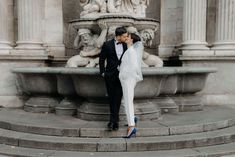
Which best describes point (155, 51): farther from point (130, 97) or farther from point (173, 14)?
point (130, 97)

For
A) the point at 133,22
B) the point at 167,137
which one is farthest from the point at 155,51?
the point at 167,137

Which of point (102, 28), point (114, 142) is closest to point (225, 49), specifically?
point (102, 28)

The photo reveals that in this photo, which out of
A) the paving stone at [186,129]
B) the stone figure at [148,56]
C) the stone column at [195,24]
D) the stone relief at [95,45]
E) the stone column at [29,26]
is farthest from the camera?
the stone column at [195,24]

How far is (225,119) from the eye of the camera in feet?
26.0

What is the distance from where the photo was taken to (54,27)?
40.2 feet

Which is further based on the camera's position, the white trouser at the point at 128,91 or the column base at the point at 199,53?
the column base at the point at 199,53

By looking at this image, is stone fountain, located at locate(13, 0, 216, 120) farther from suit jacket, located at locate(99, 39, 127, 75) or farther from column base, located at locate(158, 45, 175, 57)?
column base, located at locate(158, 45, 175, 57)

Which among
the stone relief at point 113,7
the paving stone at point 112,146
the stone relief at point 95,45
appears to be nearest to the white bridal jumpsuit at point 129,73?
the paving stone at point 112,146

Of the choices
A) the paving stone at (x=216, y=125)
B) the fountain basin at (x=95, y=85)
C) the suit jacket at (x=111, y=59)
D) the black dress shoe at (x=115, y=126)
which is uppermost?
the suit jacket at (x=111, y=59)

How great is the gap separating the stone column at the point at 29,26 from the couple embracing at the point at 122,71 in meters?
4.82

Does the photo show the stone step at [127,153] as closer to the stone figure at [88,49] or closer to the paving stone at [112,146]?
the paving stone at [112,146]

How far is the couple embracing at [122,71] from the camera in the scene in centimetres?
639

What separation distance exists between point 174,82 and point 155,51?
3813mm

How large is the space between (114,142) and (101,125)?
0.84m
